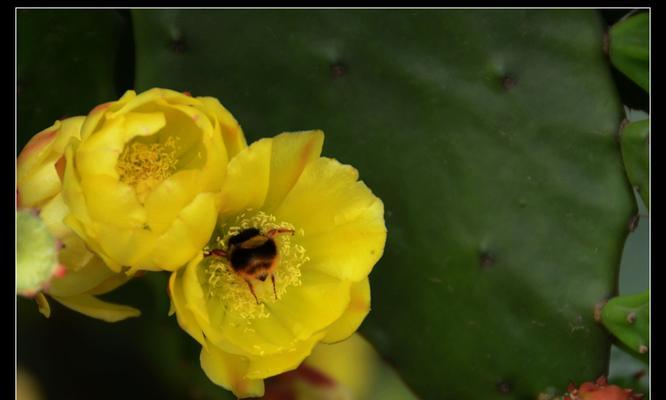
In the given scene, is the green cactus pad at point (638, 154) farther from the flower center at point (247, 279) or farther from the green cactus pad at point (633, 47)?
the flower center at point (247, 279)

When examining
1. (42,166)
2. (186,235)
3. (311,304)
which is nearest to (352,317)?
(311,304)

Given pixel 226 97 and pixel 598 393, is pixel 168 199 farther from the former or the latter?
pixel 598 393

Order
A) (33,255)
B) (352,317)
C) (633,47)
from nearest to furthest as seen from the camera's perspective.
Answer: (33,255) < (352,317) < (633,47)

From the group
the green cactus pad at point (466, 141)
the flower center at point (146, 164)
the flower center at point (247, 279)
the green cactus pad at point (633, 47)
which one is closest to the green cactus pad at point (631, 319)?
the green cactus pad at point (466, 141)

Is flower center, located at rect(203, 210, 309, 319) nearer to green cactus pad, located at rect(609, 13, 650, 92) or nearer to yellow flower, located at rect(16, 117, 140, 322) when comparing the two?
yellow flower, located at rect(16, 117, 140, 322)

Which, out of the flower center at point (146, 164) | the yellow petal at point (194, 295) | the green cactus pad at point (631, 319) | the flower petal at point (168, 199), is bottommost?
the green cactus pad at point (631, 319)

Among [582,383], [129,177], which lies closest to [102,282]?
[129,177]
